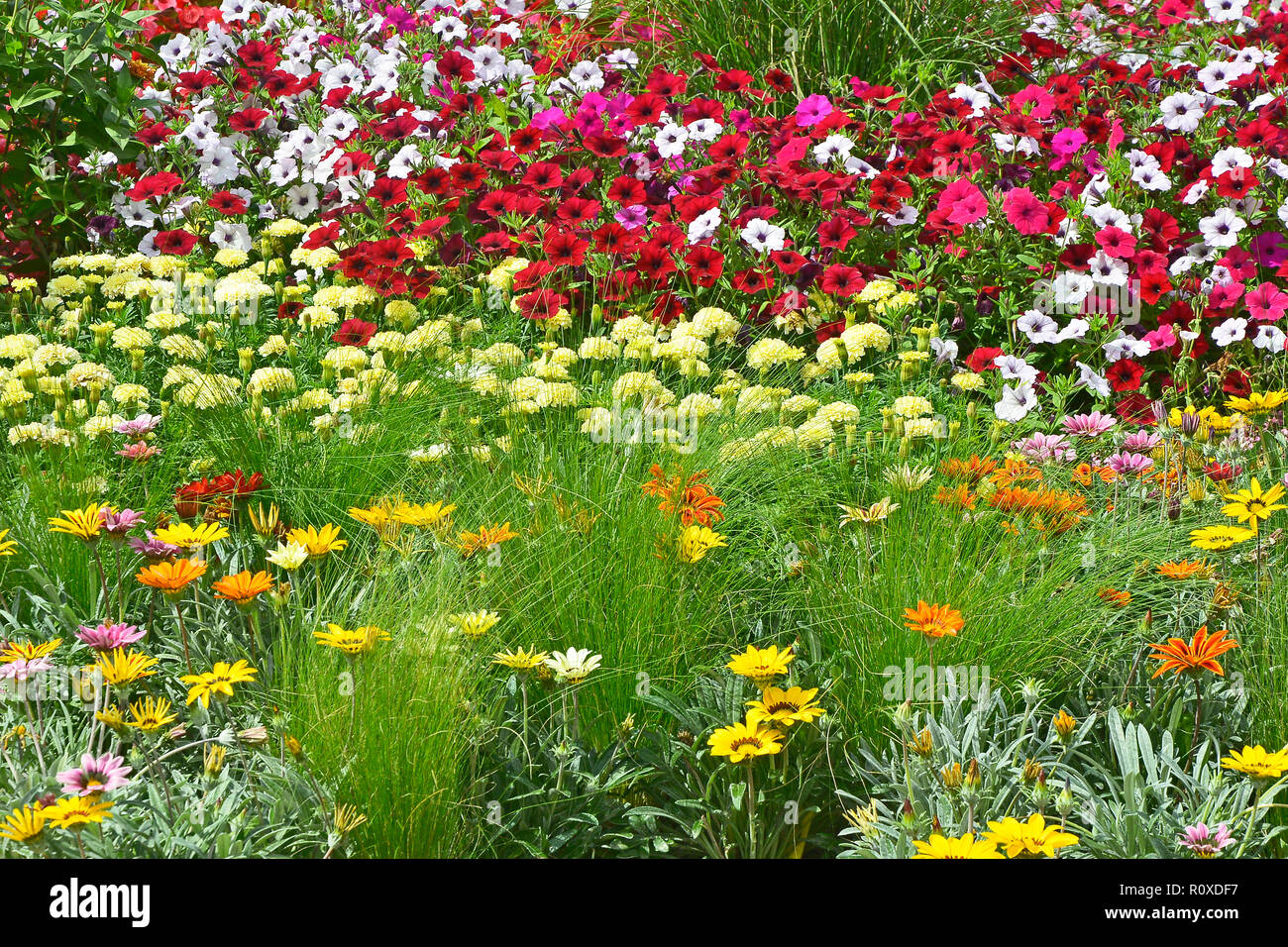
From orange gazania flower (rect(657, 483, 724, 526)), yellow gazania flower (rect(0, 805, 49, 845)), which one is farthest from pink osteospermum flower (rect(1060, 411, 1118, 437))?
yellow gazania flower (rect(0, 805, 49, 845))

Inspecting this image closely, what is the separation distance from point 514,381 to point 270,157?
8.36 feet

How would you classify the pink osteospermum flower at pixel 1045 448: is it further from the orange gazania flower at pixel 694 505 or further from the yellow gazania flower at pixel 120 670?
the yellow gazania flower at pixel 120 670

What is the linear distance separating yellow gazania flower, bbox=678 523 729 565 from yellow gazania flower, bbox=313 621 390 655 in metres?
0.56

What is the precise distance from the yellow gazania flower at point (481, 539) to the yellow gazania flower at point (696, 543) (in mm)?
302

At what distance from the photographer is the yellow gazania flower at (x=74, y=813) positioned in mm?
1457

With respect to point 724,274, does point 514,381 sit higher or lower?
lower

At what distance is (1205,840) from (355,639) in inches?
48.1

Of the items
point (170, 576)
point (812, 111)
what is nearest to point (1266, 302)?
point (812, 111)

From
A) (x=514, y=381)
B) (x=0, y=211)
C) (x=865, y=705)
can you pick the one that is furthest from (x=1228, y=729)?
(x=0, y=211)

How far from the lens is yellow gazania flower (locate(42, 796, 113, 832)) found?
1457mm

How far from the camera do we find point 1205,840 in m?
1.68

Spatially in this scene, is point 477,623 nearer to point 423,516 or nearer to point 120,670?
point 423,516
